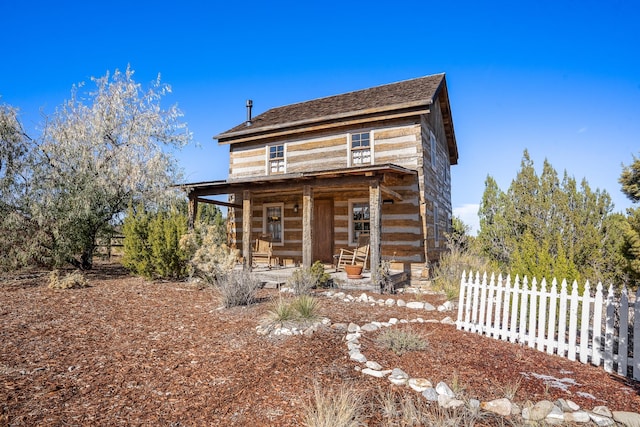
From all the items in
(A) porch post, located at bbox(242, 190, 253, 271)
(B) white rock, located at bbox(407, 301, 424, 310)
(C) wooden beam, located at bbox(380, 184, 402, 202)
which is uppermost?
(C) wooden beam, located at bbox(380, 184, 402, 202)

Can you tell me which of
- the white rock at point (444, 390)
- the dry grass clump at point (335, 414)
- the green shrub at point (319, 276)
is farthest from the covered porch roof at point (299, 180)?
the dry grass clump at point (335, 414)

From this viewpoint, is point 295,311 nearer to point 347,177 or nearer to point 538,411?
point 538,411

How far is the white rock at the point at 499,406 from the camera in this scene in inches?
128

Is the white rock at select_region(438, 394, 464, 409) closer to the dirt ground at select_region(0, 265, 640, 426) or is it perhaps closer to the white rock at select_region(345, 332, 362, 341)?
the dirt ground at select_region(0, 265, 640, 426)

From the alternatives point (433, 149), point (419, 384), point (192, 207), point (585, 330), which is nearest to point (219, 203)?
point (192, 207)

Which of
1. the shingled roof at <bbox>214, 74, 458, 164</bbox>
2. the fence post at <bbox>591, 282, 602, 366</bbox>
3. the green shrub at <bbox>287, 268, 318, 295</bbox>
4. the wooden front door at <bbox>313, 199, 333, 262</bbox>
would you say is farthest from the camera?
the wooden front door at <bbox>313, 199, 333, 262</bbox>

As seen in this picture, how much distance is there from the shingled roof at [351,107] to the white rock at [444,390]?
31.5 ft

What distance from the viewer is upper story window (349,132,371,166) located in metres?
12.9

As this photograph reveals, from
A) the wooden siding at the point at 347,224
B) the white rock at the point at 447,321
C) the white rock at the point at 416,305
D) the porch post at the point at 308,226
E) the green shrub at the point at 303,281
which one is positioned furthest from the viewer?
the wooden siding at the point at 347,224

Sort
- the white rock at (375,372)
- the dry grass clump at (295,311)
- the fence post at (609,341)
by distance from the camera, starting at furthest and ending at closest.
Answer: the dry grass clump at (295,311) → the fence post at (609,341) → the white rock at (375,372)

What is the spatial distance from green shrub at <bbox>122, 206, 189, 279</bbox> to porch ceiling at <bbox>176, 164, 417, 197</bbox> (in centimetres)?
148

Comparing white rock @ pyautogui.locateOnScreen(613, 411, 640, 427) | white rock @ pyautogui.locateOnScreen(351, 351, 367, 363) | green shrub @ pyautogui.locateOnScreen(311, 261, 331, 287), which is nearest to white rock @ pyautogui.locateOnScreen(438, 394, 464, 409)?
white rock @ pyautogui.locateOnScreen(351, 351, 367, 363)

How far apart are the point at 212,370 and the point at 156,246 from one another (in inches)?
291

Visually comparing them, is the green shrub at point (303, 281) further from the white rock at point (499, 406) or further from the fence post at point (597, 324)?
the fence post at point (597, 324)
